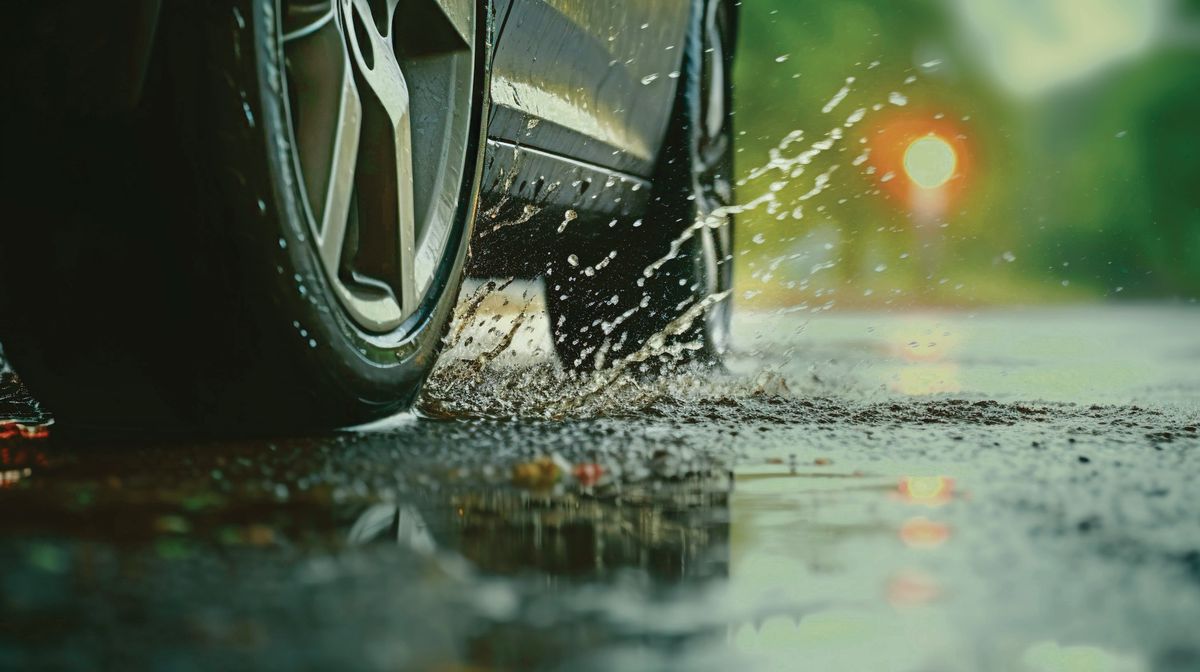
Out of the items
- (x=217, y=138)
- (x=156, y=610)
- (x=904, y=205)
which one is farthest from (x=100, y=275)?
(x=904, y=205)

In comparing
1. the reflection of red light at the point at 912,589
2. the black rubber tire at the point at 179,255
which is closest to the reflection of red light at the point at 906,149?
the black rubber tire at the point at 179,255

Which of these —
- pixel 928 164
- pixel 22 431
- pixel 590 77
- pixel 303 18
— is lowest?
pixel 22 431

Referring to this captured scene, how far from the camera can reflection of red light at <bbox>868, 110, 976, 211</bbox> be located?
20.8 metres

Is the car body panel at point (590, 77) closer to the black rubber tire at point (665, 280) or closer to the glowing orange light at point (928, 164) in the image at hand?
the black rubber tire at point (665, 280)

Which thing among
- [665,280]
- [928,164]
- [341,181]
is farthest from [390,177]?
[928,164]

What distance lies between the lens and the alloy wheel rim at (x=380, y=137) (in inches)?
89.4

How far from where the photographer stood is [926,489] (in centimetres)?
195

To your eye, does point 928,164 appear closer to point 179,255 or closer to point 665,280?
point 665,280

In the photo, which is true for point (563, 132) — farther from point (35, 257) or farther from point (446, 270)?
point (35, 257)

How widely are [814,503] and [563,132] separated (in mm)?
1732

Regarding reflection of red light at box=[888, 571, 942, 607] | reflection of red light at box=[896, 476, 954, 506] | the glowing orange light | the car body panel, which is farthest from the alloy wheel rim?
the glowing orange light

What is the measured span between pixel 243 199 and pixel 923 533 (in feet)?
3.65

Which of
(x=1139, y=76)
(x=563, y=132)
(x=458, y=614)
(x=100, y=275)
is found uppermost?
(x=1139, y=76)

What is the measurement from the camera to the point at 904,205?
2559 cm
